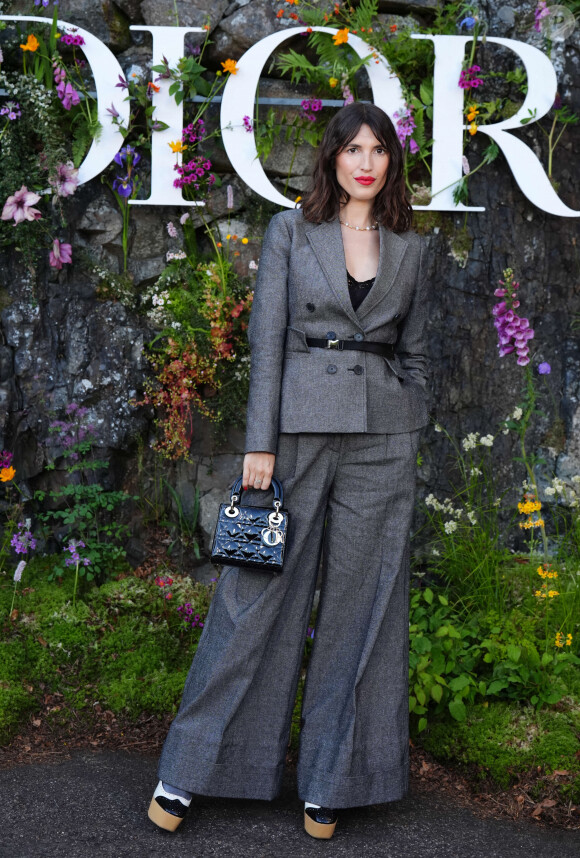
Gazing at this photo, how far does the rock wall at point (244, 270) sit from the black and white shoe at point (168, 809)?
169 centimetres

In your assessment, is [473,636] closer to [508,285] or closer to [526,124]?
[508,285]

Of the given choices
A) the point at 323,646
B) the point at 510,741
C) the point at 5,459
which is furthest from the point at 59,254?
the point at 510,741

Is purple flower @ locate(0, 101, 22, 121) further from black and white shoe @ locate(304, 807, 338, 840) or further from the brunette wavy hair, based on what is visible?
black and white shoe @ locate(304, 807, 338, 840)

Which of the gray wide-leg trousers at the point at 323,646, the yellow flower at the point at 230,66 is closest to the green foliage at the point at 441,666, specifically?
the gray wide-leg trousers at the point at 323,646

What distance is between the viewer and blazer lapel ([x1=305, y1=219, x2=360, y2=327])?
2.75m

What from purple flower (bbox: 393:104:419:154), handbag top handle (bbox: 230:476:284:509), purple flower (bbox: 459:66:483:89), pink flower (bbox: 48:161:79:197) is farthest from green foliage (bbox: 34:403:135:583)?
purple flower (bbox: 459:66:483:89)

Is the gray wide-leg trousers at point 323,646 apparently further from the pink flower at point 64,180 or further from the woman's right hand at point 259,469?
the pink flower at point 64,180

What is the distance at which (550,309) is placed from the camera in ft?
14.3

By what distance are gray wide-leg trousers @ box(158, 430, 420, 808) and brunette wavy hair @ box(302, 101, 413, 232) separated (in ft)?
2.45

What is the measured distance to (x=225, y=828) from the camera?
272cm

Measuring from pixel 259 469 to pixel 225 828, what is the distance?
3.73 ft

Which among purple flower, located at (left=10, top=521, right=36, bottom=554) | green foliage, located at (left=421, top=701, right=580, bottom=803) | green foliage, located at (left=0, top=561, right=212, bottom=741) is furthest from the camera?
purple flower, located at (left=10, top=521, right=36, bottom=554)

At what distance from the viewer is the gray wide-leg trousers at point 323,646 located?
106 inches

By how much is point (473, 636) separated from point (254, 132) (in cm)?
255
